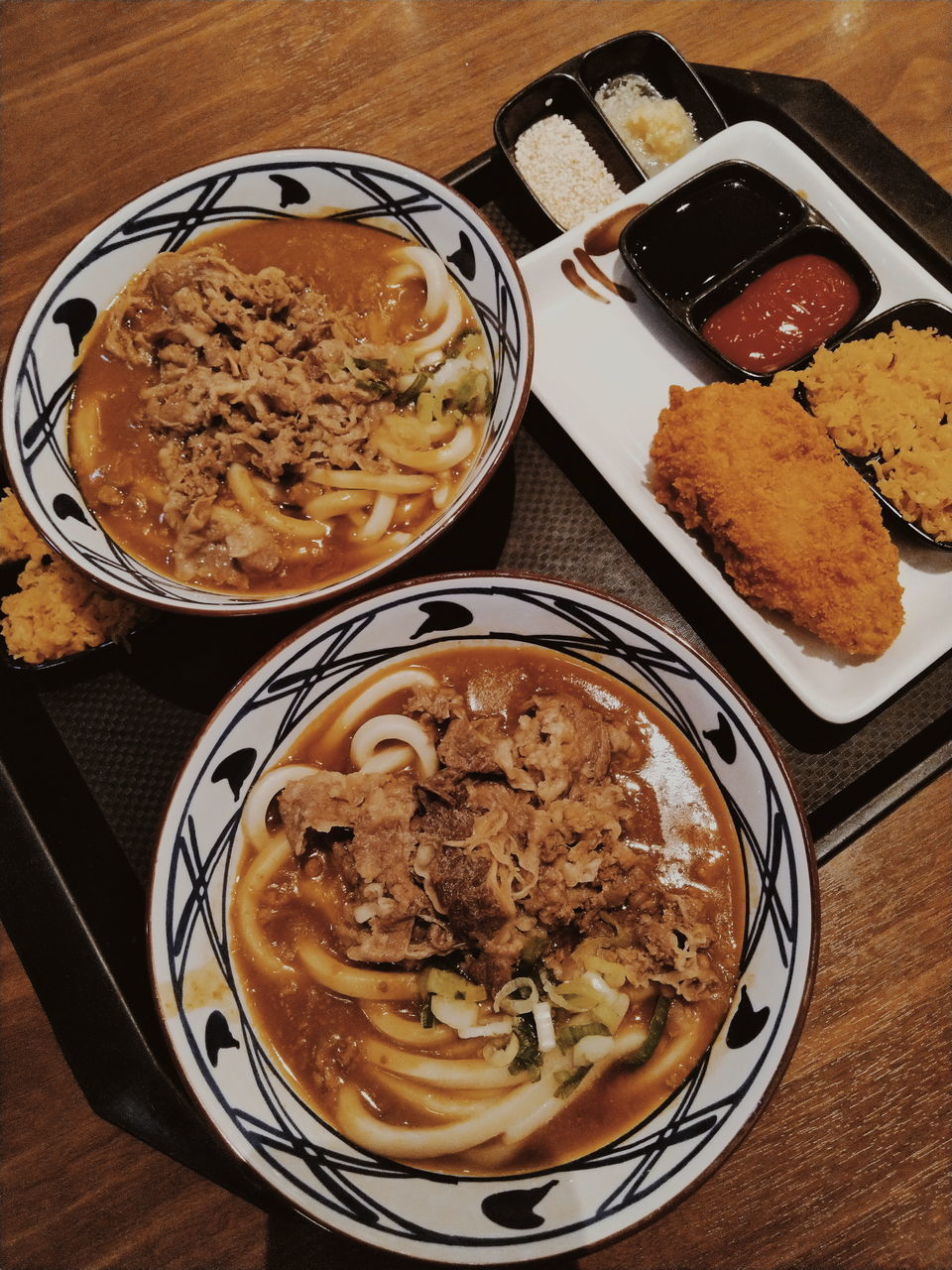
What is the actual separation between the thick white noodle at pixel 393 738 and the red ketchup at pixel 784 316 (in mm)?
1709

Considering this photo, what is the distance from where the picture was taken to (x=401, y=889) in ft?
6.43

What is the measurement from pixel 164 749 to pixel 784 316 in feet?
8.38

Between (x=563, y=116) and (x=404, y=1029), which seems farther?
(x=563, y=116)

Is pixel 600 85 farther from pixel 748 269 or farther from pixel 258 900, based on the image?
pixel 258 900

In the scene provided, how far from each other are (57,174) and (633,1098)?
388 centimetres

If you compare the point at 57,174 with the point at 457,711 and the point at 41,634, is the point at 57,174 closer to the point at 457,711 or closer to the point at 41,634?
the point at 41,634

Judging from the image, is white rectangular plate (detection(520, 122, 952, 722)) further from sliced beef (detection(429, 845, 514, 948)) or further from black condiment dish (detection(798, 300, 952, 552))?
sliced beef (detection(429, 845, 514, 948))

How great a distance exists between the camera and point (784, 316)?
9.20ft

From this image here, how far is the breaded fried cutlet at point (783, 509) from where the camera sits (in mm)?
2387

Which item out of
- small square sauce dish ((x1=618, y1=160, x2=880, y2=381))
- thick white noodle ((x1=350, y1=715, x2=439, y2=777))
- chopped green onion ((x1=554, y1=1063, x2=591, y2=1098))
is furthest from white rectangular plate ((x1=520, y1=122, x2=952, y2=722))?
chopped green onion ((x1=554, y1=1063, x2=591, y2=1098))

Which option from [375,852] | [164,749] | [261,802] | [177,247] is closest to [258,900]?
[261,802]

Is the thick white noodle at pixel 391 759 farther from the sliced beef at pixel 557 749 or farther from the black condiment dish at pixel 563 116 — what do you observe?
the black condiment dish at pixel 563 116

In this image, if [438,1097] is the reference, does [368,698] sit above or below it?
above

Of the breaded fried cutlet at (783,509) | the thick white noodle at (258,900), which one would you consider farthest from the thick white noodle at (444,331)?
the thick white noodle at (258,900)
